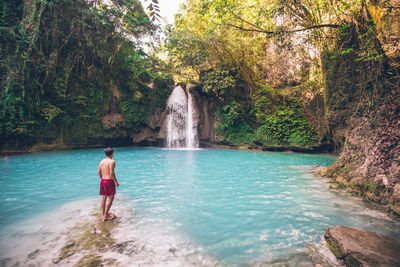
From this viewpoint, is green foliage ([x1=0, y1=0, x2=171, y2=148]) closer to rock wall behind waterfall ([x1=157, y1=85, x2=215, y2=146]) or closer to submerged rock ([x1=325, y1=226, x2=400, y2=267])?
rock wall behind waterfall ([x1=157, y1=85, x2=215, y2=146])

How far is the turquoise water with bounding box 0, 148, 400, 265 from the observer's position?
290cm

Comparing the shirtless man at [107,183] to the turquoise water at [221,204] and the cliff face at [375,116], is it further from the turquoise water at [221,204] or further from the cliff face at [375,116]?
the cliff face at [375,116]

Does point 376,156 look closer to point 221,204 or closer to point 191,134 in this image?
point 221,204

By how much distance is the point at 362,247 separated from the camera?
2363 millimetres

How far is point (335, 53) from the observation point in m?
6.04

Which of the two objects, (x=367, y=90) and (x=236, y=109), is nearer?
(x=367, y=90)

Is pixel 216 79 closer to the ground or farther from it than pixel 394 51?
farther from it

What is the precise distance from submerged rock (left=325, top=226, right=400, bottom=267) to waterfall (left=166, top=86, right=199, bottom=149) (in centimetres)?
1311

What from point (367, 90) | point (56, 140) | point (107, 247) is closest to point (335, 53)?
point (367, 90)

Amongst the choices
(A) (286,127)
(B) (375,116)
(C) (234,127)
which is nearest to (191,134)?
(C) (234,127)

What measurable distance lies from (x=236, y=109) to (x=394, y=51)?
416 inches

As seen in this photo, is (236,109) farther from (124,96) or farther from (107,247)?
(107,247)

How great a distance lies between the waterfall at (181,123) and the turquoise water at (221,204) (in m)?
8.61

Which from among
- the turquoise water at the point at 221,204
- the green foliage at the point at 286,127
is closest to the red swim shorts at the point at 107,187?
the turquoise water at the point at 221,204
